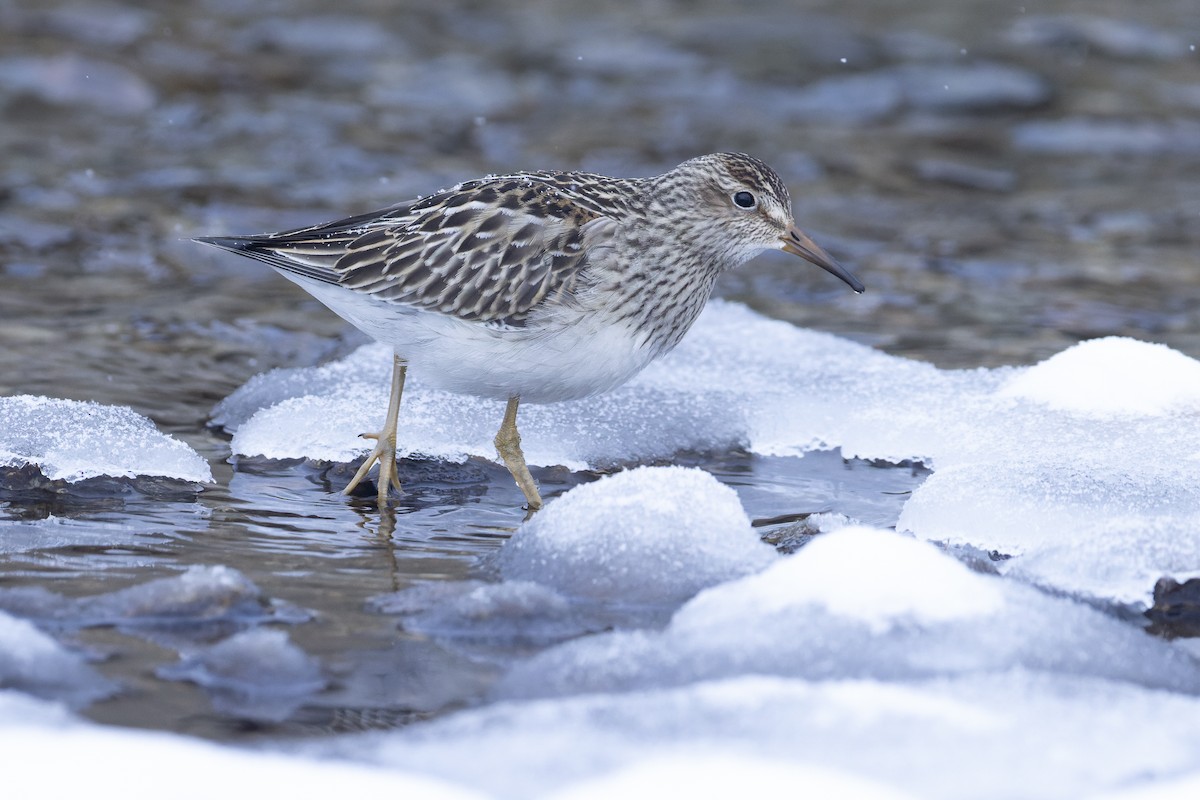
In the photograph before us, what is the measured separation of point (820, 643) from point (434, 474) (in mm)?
2588

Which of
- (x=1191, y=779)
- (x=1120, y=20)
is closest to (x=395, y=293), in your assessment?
(x=1191, y=779)

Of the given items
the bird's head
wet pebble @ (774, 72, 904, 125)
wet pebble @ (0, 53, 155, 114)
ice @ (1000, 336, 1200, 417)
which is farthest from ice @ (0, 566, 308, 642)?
wet pebble @ (774, 72, 904, 125)

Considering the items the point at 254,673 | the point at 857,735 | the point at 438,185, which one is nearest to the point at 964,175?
the point at 438,185

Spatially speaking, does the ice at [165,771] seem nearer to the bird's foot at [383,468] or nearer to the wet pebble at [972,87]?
the bird's foot at [383,468]

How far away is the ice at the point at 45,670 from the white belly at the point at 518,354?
214cm

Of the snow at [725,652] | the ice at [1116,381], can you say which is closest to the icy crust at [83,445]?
the snow at [725,652]

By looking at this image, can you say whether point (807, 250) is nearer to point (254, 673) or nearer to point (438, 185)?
point (254, 673)

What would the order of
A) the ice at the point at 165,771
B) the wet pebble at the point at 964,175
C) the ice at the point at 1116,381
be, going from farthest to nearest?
1. the wet pebble at the point at 964,175
2. the ice at the point at 1116,381
3. the ice at the point at 165,771

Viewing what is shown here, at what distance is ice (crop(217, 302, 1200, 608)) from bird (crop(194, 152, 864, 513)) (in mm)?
503

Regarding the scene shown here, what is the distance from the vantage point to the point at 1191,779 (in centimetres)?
382

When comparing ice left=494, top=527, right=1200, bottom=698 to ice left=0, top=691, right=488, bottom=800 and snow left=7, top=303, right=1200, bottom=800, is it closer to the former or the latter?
snow left=7, top=303, right=1200, bottom=800

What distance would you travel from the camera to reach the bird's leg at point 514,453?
6129mm

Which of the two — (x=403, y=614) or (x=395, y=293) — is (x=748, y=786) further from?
(x=395, y=293)

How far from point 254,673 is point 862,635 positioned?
1.71 m
